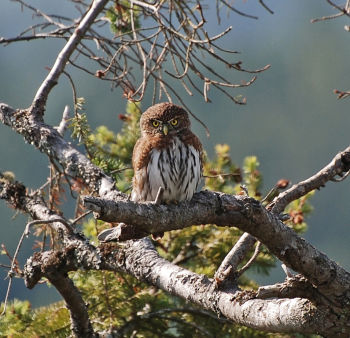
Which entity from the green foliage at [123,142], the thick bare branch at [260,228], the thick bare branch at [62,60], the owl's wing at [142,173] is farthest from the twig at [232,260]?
the green foliage at [123,142]

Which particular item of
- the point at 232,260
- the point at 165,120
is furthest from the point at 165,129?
the point at 232,260

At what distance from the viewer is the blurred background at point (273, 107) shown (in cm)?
7448

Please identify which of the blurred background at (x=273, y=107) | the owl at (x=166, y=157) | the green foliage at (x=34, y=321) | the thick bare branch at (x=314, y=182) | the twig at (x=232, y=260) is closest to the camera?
the twig at (x=232, y=260)

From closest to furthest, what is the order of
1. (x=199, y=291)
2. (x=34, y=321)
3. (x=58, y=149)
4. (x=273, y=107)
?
(x=199, y=291) → (x=58, y=149) → (x=34, y=321) → (x=273, y=107)

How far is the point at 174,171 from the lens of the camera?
12.1 feet

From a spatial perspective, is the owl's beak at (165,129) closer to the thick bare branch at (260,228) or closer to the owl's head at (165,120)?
the owl's head at (165,120)

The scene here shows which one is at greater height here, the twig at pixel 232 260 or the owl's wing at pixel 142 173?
the owl's wing at pixel 142 173

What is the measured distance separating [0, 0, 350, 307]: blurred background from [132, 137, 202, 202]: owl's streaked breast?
5561 cm

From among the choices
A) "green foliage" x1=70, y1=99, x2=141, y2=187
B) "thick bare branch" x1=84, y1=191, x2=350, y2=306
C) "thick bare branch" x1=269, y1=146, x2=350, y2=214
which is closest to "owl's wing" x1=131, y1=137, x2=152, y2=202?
"thick bare branch" x1=269, y1=146, x2=350, y2=214

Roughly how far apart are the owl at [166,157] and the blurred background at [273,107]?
55.5 metres

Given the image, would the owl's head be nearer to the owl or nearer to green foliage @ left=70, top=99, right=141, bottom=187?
the owl

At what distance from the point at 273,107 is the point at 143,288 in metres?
89.7

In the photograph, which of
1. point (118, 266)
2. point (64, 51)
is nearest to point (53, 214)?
point (118, 266)

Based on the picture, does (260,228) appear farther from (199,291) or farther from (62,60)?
(62,60)
